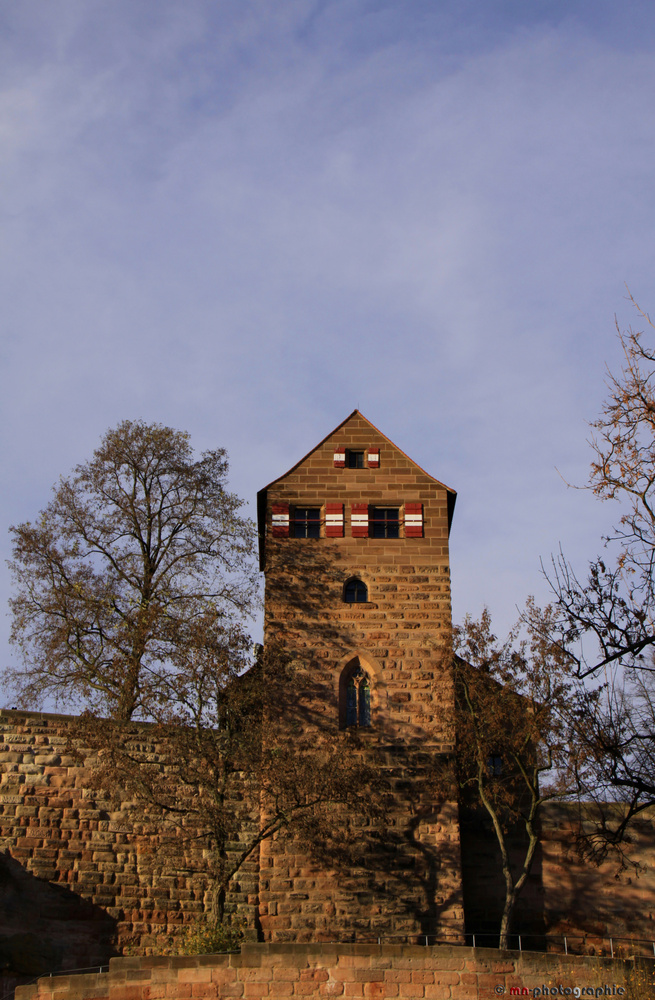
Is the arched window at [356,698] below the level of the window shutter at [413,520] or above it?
below

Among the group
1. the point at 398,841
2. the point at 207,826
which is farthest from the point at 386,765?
the point at 207,826

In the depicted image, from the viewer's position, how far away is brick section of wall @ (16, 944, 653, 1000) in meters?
16.5

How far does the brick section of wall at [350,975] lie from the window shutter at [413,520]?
9719 mm

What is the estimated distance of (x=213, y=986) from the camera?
1673 cm

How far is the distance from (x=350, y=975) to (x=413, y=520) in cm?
1039

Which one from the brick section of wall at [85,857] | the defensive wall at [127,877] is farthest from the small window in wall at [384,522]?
the brick section of wall at [85,857]

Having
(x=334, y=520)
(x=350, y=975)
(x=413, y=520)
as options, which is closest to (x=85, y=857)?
(x=350, y=975)

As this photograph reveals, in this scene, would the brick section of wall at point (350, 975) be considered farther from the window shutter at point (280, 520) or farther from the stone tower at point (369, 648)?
the window shutter at point (280, 520)

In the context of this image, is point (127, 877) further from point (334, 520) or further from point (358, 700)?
point (334, 520)

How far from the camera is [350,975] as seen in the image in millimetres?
16734

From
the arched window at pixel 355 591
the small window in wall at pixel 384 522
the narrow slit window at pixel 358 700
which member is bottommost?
the narrow slit window at pixel 358 700

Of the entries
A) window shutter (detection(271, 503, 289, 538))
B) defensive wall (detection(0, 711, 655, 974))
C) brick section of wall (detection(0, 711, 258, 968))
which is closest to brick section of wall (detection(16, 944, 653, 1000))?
defensive wall (detection(0, 711, 655, 974))

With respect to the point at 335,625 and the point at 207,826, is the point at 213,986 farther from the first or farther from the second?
the point at 335,625

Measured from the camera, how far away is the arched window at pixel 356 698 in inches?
902
